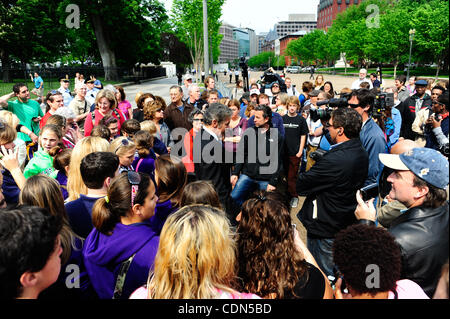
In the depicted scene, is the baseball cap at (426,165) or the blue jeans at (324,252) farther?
the blue jeans at (324,252)

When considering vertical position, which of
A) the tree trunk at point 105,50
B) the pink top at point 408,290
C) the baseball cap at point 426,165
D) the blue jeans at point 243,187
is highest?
the tree trunk at point 105,50

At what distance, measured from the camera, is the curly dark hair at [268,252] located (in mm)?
1793

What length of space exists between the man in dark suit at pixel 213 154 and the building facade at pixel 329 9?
111 m

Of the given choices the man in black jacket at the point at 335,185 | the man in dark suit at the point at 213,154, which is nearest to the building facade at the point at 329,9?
the man in dark suit at the point at 213,154

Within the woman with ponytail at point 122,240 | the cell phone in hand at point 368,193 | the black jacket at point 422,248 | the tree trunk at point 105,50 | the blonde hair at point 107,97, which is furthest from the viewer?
the tree trunk at point 105,50

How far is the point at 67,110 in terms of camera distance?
5.12 metres

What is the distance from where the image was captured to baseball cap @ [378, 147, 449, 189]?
6.35 feet

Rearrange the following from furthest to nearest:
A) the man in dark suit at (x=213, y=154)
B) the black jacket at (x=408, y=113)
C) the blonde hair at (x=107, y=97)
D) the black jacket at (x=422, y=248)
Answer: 1. the black jacket at (x=408, y=113)
2. the blonde hair at (x=107, y=97)
3. the man in dark suit at (x=213, y=154)
4. the black jacket at (x=422, y=248)

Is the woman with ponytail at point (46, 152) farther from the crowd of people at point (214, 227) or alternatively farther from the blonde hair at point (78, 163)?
Result: the blonde hair at point (78, 163)

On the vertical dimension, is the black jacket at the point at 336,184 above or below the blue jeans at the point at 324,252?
above

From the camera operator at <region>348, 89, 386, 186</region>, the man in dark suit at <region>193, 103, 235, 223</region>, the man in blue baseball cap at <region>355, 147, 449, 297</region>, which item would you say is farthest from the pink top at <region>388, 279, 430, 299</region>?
the man in dark suit at <region>193, 103, 235, 223</region>

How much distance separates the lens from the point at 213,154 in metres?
3.98

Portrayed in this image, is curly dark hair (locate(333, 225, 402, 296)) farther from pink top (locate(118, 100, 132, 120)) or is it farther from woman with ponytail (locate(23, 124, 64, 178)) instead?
pink top (locate(118, 100, 132, 120))

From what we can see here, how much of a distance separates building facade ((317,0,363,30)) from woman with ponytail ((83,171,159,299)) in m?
113
